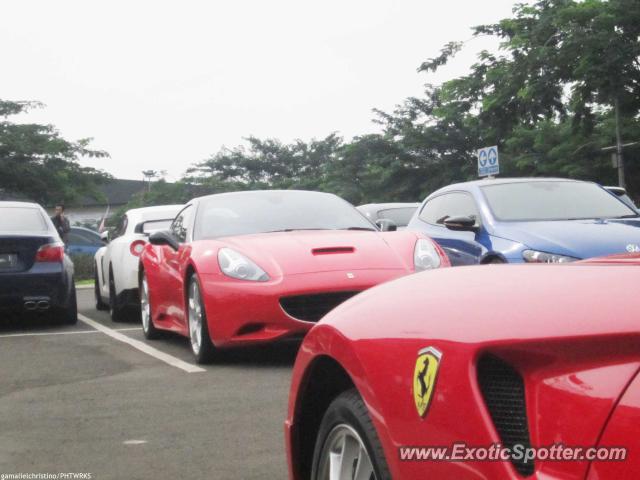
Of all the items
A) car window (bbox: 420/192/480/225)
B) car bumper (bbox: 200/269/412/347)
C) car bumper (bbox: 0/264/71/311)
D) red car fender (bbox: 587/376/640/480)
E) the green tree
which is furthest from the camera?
the green tree

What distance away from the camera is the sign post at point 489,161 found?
2277 centimetres

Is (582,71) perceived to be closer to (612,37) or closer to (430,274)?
(612,37)

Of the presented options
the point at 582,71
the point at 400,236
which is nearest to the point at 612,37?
the point at 582,71

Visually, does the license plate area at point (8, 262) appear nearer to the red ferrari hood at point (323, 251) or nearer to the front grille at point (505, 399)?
the red ferrari hood at point (323, 251)

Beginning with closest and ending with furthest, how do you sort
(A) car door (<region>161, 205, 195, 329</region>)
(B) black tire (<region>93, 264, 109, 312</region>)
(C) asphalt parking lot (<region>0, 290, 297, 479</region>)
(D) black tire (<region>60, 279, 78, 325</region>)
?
(C) asphalt parking lot (<region>0, 290, 297, 479</region>) < (A) car door (<region>161, 205, 195, 329</region>) < (D) black tire (<region>60, 279, 78, 325</region>) < (B) black tire (<region>93, 264, 109, 312</region>)

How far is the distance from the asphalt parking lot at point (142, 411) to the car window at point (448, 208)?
2.47 metres

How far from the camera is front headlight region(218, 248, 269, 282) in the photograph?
813 cm

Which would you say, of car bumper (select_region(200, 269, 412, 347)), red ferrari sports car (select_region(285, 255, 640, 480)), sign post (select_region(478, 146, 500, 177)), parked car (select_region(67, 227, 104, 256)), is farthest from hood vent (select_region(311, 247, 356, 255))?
parked car (select_region(67, 227, 104, 256))

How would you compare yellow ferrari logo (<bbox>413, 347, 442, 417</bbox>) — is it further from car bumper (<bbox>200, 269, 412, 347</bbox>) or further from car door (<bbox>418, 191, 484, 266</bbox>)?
car door (<bbox>418, 191, 484, 266</bbox>)

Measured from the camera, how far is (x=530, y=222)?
394 inches

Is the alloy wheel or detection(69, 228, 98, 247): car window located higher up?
detection(69, 228, 98, 247): car window

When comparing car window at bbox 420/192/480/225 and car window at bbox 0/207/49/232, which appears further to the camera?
car window at bbox 0/207/49/232

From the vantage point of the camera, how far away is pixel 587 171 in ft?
143

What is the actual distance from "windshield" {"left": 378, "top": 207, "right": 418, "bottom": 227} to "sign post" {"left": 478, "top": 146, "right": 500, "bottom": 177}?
12.1ft
